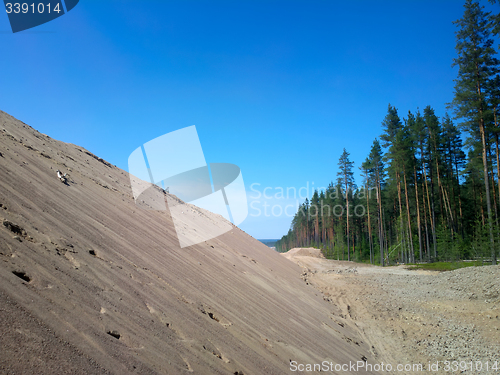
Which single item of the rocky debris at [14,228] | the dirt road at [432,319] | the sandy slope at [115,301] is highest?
the rocky debris at [14,228]

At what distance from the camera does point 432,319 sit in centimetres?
867

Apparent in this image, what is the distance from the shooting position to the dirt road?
6.34m

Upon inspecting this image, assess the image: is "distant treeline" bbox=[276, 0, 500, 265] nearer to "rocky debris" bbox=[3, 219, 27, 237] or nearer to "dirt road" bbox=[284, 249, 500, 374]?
"dirt road" bbox=[284, 249, 500, 374]

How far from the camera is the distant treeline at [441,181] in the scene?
19422mm

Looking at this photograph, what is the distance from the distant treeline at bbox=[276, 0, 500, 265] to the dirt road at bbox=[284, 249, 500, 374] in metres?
7.83

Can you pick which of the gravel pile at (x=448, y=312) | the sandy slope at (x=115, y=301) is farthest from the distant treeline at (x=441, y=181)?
the sandy slope at (x=115, y=301)

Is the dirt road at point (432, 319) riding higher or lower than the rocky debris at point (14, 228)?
lower

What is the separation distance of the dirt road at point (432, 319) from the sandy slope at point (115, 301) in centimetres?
121

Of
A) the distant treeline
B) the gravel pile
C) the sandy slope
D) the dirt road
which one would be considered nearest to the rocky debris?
the sandy slope

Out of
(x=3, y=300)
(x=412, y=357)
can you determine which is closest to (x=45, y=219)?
(x=3, y=300)

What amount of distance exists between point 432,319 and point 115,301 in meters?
9.36

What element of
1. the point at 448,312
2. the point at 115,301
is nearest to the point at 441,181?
the point at 448,312

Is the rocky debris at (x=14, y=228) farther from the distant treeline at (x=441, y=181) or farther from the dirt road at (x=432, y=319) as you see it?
the distant treeline at (x=441, y=181)

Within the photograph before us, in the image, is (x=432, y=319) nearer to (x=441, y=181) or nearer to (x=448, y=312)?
(x=448, y=312)
